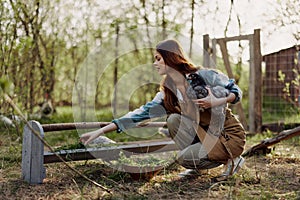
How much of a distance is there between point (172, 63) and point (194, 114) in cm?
43

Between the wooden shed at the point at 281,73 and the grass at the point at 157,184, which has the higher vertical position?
the wooden shed at the point at 281,73

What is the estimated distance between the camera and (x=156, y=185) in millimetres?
Result: 2912

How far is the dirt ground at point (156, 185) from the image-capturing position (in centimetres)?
266

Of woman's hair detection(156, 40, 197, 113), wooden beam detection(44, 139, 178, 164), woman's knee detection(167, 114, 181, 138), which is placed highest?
woman's hair detection(156, 40, 197, 113)

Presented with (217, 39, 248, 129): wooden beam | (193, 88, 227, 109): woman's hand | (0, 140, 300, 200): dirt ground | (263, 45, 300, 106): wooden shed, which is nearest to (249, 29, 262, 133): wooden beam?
(217, 39, 248, 129): wooden beam

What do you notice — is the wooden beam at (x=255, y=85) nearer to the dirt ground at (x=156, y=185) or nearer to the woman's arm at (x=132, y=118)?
the dirt ground at (x=156, y=185)

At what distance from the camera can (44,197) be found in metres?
2.64

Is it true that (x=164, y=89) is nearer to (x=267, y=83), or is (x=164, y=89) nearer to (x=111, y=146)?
(x=111, y=146)

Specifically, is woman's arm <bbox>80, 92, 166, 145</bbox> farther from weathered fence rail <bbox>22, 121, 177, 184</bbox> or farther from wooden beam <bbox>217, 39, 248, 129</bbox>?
wooden beam <bbox>217, 39, 248, 129</bbox>

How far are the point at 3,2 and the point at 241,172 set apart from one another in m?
3.13

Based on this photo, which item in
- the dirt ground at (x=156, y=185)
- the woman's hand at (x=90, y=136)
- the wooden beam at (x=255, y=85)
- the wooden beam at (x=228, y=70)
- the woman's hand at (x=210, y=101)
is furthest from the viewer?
the wooden beam at (x=228, y=70)

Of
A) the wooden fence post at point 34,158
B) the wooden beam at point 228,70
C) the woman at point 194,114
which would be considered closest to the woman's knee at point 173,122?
the woman at point 194,114

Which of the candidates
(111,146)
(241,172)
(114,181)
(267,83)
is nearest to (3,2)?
(111,146)

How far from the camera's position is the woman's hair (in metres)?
2.98
